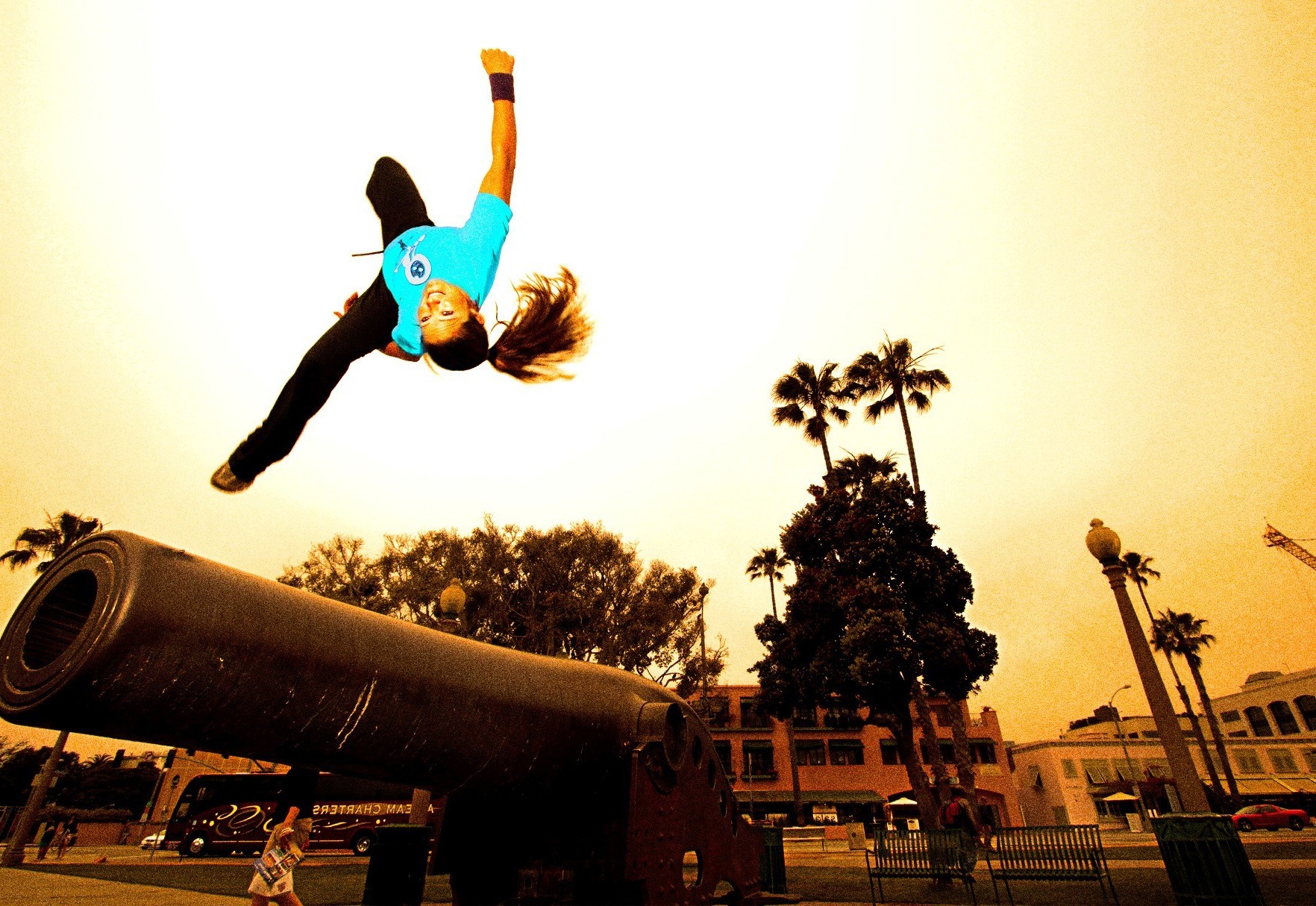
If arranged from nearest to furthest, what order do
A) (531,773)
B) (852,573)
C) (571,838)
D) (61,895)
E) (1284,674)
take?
1. (531,773)
2. (571,838)
3. (61,895)
4. (852,573)
5. (1284,674)

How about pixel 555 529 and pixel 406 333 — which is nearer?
pixel 406 333

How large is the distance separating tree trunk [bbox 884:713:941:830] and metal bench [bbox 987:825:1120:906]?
12.5 metres

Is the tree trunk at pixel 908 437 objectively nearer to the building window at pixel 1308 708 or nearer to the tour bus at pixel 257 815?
the tour bus at pixel 257 815

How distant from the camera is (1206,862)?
6.07 m

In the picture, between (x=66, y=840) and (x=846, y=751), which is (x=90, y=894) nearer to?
(x=66, y=840)

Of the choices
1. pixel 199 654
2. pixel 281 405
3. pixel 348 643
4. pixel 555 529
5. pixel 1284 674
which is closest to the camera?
pixel 199 654

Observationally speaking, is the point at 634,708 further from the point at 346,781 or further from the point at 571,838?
the point at 346,781

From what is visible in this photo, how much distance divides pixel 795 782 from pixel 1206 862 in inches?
1369

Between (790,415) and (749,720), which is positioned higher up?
(790,415)

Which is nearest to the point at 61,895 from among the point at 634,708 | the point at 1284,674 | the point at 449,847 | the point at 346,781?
the point at 449,847

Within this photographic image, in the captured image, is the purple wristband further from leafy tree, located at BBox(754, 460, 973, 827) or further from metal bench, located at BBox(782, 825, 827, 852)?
metal bench, located at BBox(782, 825, 827, 852)

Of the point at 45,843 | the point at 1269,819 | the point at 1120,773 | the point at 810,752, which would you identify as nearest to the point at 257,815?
the point at 45,843

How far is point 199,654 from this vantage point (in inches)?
81.8

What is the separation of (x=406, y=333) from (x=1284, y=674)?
77624 mm
